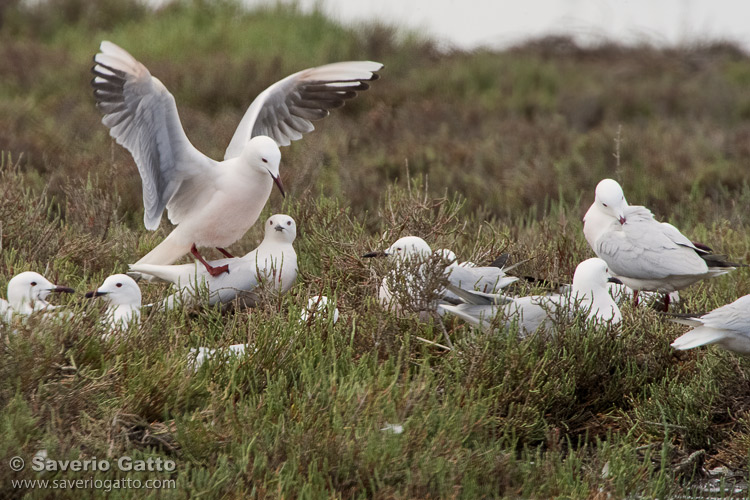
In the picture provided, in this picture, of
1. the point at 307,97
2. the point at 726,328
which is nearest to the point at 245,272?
the point at 307,97

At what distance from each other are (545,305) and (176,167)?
7.61 feet

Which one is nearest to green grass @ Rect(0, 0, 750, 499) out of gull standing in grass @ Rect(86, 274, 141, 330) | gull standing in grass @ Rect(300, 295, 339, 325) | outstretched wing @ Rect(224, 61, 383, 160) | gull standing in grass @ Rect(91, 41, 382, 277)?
gull standing in grass @ Rect(300, 295, 339, 325)

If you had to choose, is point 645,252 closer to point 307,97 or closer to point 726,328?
point 726,328

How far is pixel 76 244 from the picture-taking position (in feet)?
19.4

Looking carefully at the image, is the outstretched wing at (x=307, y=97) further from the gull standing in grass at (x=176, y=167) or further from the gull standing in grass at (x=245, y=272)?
the gull standing in grass at (x=245, y=272)

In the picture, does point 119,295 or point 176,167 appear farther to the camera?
point 176,167

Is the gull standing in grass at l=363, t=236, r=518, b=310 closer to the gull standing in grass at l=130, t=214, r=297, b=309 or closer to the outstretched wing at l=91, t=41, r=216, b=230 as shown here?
the gull standing in grass at l=130, t=214, r=297, b=309

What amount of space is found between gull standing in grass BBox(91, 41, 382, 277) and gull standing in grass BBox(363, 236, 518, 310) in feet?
2.59

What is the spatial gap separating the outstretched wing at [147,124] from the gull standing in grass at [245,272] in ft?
1.49

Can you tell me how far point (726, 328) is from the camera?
409 centimetres

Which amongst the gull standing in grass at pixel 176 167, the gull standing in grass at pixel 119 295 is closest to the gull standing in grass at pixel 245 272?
the gull standing in grass at pixel 176 167

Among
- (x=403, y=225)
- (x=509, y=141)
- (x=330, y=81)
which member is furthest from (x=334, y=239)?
(x=509, y=141)

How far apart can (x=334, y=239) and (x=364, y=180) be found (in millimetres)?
4631

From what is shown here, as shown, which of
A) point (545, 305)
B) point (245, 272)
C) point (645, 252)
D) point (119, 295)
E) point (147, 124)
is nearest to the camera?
point (545, 305)
